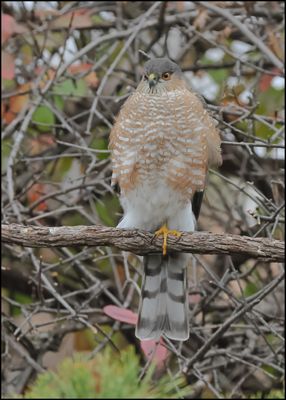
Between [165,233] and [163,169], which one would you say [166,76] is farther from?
[165,233]

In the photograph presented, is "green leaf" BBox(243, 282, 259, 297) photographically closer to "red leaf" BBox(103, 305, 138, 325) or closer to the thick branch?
"red leaf" BBox(103, 305, 138, 325)

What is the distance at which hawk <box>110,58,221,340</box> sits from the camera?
399cm

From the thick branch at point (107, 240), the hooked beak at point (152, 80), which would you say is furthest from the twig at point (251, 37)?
the thick branch at point (107, 240)

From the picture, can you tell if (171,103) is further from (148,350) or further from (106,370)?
(106,370)

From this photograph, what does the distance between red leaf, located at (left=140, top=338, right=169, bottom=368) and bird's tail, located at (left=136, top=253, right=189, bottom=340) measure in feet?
0.19

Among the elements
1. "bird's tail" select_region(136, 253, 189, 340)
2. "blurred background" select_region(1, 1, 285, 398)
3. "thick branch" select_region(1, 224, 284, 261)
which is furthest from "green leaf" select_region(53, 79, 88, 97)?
"thick branch" select_region(1, 224, 284, 261)

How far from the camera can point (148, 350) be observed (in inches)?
165

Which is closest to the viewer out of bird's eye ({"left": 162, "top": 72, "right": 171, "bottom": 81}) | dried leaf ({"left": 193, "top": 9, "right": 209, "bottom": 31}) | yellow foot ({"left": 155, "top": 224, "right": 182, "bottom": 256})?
yellow foot ({"left": 155, "top": 224, "right": 182, "bottom": 256})

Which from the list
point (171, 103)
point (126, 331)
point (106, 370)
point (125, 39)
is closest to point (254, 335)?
point (126, 331)

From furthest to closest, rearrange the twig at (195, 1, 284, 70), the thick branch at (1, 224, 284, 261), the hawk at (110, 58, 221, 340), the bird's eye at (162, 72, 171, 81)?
the twig at (195, 1, 284, 70)
the bird's eye at (162, 72, 171, 81)
the hawk at (110, 58, 221, 340)
the thick branch at (1, 224, 284, 261)

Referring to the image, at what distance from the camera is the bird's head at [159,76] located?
4.21m

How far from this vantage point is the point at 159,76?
4.25 meters

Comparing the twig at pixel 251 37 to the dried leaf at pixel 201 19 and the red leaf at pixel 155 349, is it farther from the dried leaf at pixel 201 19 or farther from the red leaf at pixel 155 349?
the red leaf at pixel 155 349

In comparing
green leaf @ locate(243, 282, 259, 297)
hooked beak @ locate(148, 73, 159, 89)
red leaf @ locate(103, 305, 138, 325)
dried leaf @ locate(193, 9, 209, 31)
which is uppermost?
dried leaf @ locate(193, 9, 209, 31)
